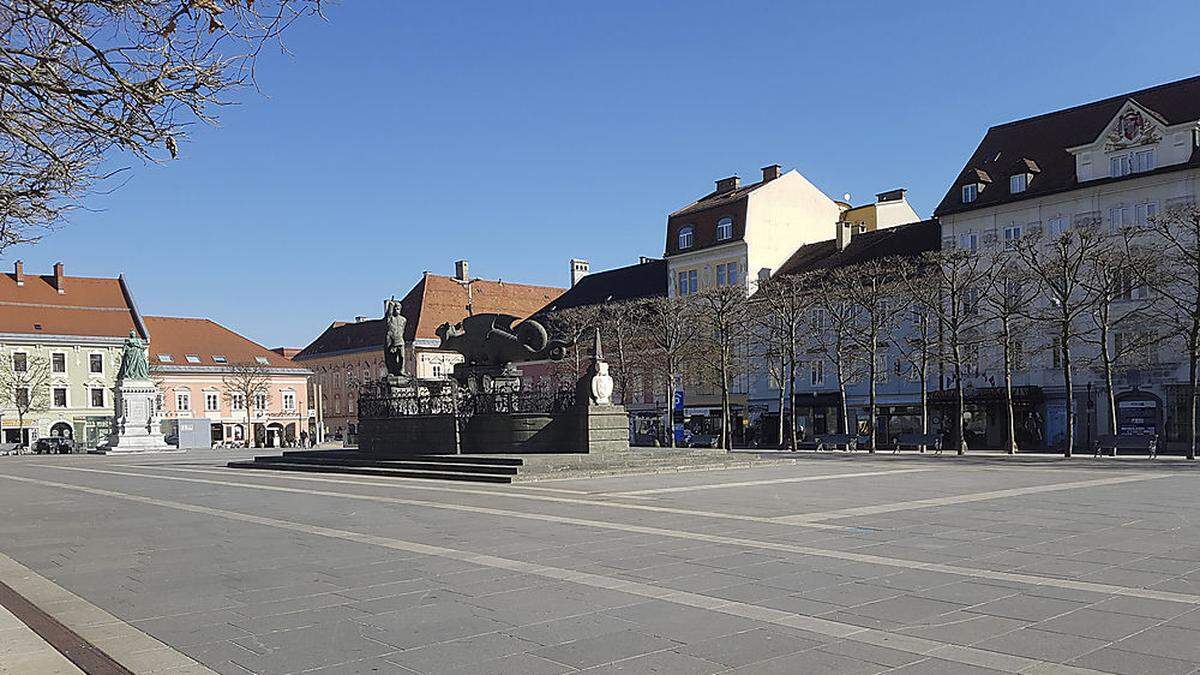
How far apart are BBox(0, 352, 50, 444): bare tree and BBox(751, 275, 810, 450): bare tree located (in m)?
55.6

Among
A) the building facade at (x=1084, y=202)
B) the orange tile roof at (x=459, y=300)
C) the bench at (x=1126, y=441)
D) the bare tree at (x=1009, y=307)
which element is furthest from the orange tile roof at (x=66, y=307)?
the bench at (x=1126, y=441)

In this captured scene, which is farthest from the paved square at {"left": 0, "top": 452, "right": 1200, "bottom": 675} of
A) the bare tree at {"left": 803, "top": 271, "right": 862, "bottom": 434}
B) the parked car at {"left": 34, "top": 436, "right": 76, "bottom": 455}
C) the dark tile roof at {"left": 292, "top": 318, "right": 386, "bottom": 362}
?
the dark tile roof at {"left": 292, "top": 318, "right": 386, "bottom": 362}

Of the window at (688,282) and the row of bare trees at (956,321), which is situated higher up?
the window at (688,282)

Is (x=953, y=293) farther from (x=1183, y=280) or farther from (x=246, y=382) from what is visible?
(x=246, y=382)

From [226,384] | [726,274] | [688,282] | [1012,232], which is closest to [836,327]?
[1012,232]

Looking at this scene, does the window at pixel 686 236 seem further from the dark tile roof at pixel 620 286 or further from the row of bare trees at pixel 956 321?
the row of bare trees at pixel 956 321

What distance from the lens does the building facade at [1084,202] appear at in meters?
47.2

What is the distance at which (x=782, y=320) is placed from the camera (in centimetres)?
5522

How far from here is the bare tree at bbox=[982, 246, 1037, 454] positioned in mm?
45000

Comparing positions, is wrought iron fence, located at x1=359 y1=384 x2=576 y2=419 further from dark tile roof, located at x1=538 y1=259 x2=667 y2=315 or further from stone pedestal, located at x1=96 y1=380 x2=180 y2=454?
dark tile roof, located at x1=538 y1=259 x2=667 y2=315

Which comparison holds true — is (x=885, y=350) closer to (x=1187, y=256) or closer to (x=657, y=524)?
(x=1187, y=256)

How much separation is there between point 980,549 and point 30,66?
1158 cm

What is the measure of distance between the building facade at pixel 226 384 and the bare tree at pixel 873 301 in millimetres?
53118

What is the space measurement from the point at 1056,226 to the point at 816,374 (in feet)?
56.5
